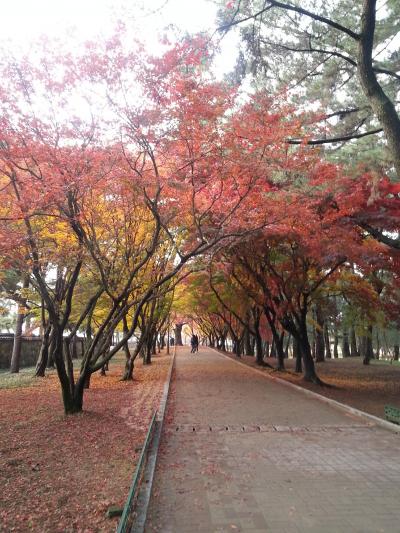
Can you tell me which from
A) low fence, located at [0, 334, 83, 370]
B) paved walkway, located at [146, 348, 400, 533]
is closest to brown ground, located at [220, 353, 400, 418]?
paved walkway, located at [146, 348, 400, 533]

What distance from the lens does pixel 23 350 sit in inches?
1022

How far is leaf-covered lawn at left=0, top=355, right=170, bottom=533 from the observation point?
4363 mm

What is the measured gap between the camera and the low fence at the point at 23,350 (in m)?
23.3

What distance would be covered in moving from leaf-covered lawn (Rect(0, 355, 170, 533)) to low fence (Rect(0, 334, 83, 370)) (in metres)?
12.8

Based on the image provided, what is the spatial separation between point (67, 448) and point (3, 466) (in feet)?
3.53

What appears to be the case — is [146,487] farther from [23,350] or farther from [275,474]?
[23,350]

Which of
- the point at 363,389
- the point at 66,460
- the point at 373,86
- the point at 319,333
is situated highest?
the point at 373,86

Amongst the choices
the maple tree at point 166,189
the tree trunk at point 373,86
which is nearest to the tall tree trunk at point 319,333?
the maple tree at point 166,189

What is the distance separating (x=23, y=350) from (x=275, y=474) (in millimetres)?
23685

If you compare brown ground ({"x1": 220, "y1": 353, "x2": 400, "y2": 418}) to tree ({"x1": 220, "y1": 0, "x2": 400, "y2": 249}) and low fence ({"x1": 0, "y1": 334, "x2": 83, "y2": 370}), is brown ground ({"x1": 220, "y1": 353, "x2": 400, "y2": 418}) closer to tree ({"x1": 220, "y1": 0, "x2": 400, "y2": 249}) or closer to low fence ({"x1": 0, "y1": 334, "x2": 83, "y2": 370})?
tree ({"x1": 220, "y1": 0, "x2": 400, "y2": 249})

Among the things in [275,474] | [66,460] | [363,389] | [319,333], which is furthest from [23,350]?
[275,474]

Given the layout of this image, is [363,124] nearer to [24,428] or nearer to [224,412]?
[224,412]

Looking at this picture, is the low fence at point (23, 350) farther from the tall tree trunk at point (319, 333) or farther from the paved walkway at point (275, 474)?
the tall tree trunk at point (319, 333)

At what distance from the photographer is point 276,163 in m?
9.85
